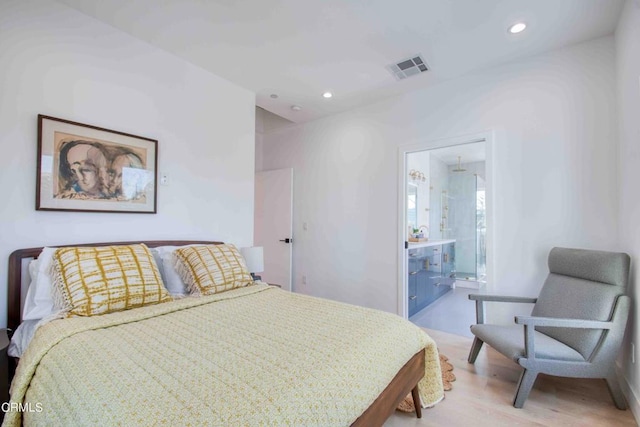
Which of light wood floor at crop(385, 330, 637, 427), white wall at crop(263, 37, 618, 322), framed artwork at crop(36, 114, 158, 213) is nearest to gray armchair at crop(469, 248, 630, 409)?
light wood floor at crop(385, 330, 637, 427)

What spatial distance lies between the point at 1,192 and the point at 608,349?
3924 millimetres

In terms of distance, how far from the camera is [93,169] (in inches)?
87.5

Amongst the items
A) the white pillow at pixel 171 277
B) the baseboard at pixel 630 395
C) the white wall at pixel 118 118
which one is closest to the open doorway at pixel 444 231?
the baseboard at pixel 630 395

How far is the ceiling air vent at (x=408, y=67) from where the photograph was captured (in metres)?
2.80

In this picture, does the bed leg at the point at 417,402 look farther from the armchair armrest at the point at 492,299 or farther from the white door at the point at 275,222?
the white door at the point at 275,222

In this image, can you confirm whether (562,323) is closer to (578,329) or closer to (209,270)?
(578,329)

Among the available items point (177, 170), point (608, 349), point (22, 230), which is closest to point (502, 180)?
point (608, 349)

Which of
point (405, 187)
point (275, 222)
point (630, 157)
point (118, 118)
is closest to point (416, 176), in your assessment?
point (405, 187)

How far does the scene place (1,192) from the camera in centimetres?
185

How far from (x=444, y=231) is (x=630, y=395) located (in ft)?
13.9

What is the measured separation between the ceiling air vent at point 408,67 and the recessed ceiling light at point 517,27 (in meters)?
0.71

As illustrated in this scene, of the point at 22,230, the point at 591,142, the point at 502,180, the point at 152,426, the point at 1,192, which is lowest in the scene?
the point at 152,426

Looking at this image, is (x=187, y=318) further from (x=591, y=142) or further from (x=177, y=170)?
(x=591, y=142)

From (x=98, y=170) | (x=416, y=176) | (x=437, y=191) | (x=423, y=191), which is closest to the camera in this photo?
(x=98, y=170)
